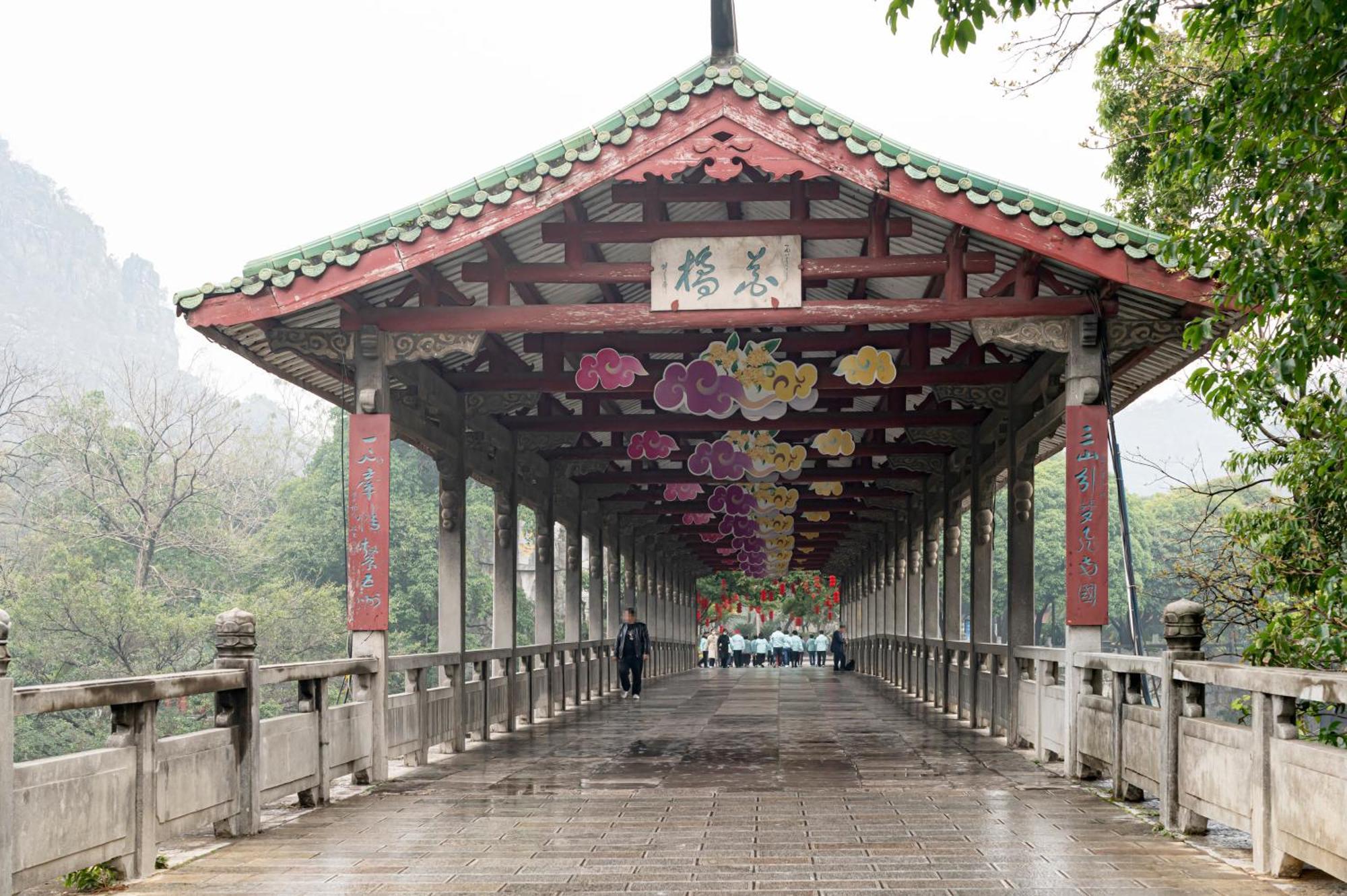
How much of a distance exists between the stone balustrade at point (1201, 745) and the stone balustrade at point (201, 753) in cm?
475

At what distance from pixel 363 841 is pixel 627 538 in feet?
68.0

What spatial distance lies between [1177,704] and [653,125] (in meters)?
4.88

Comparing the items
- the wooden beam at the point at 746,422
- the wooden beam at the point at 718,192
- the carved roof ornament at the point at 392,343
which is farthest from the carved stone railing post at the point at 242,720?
the wooden beam at the point at 746,422

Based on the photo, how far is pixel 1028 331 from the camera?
33.4 feet

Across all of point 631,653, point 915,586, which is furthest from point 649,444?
point 915,586

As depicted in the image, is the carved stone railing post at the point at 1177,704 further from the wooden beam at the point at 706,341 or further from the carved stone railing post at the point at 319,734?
the wooden beam at the point at 706,341

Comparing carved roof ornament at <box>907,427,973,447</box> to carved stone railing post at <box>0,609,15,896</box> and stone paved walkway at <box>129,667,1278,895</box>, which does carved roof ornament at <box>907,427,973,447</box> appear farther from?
carved stone railing post at <box>0,609,15,896</box>

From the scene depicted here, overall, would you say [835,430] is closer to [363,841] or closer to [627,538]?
[363,841]

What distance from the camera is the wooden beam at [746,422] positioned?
1588 cm

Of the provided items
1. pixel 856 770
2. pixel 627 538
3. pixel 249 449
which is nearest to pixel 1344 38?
pixel 856 770

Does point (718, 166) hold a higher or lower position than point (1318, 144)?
higher

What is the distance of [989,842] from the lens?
720cm

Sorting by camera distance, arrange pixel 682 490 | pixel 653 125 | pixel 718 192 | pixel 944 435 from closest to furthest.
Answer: pixel 653 125 < pixel 718 192 < pixel 944 435 < pixel 682 490

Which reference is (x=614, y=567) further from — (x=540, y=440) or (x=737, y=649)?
(x=737, y=649)
